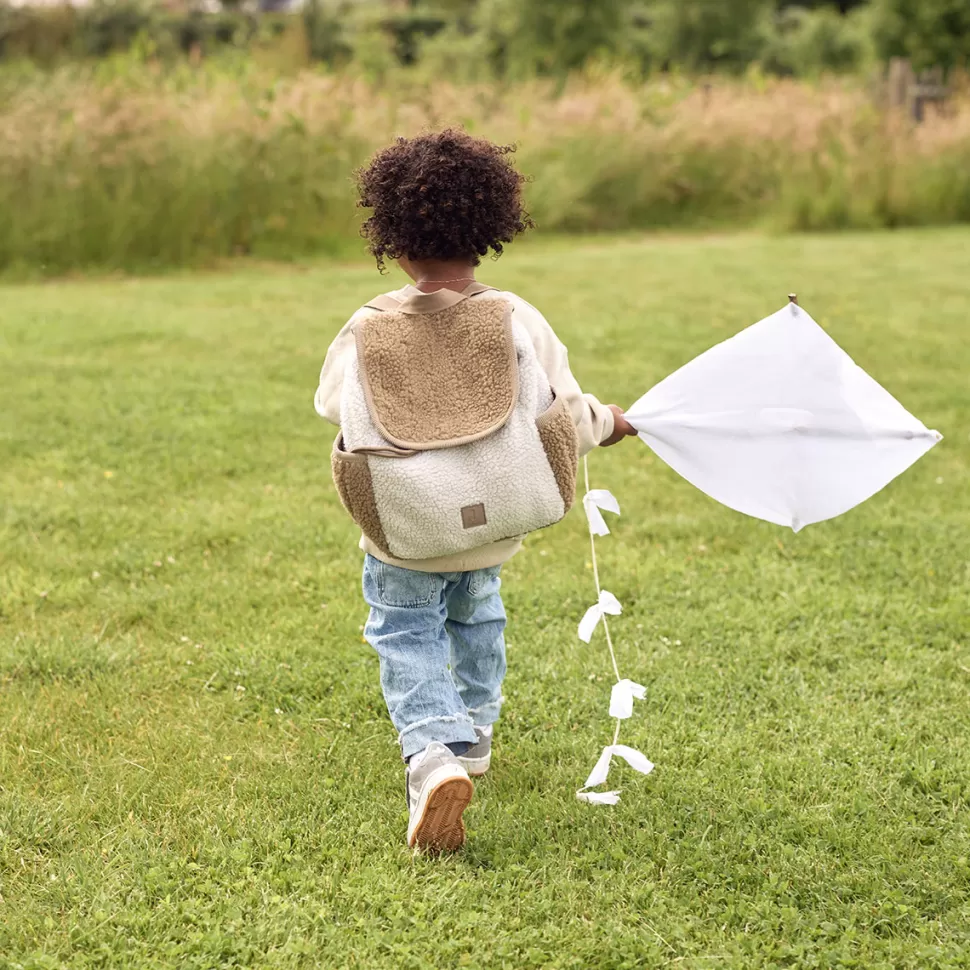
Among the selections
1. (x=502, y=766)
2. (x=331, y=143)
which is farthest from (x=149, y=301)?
(x=502, y=766)

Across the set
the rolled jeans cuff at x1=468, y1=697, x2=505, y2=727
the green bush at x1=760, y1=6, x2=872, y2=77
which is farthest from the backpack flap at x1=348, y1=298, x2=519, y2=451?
the green bush at x1=760, y1=6, x2=872, y2=77

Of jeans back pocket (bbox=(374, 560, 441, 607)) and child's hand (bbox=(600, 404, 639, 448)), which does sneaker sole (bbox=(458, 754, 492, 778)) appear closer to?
jeans back pocket (bbox=(374, 560, 441, 607))

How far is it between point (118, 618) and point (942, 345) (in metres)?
5.36

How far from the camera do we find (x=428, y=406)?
2486mm

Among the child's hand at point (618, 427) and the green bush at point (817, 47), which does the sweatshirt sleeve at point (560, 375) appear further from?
the green bush at point (817, 47)

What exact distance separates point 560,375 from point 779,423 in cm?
53

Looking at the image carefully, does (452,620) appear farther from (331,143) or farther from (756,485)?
(331,143)

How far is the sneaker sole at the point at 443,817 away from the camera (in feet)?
8.23

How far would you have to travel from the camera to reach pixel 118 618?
3852 mm

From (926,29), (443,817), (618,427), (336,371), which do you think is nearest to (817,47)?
(926,29)

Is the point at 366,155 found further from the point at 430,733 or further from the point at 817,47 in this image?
the point at 817,47

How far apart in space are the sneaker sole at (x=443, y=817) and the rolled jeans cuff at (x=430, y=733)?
13 cm

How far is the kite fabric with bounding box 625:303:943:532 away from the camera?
9.00 feet

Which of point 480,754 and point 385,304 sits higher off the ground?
point 385,304
